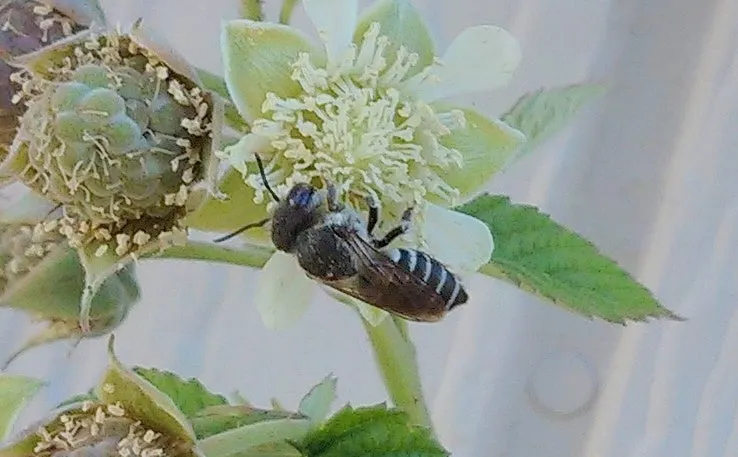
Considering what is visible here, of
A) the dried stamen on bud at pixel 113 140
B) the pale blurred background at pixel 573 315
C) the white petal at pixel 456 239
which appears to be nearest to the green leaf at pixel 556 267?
the white petal at pixel 456 239

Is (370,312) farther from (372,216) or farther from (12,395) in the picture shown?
(12,395)

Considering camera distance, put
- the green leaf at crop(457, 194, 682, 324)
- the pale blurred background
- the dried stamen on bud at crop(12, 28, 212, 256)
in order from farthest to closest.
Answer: the pale blurred background → the green leaf at crop(457, 194, 682, 324) → the dried stamen on bud at crop(12, 28, 212, 256)

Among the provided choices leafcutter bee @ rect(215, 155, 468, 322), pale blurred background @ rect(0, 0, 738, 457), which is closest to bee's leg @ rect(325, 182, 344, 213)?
leafcutter bee @ rect(215, 155, 468, 322)

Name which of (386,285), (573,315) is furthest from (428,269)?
(573,315)

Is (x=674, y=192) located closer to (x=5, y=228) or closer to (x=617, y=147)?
(x=617, y=147)

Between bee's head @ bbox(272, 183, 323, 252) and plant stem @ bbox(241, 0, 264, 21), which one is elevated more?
plant stem @ bbox(241, 0, 264, 21)

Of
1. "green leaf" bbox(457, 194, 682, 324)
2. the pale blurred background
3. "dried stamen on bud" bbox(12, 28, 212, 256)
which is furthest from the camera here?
the pale blurred background

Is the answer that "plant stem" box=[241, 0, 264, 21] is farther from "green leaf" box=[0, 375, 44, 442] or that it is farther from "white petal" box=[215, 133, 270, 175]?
"green leaf" box=[0, 375, 44, 442]
